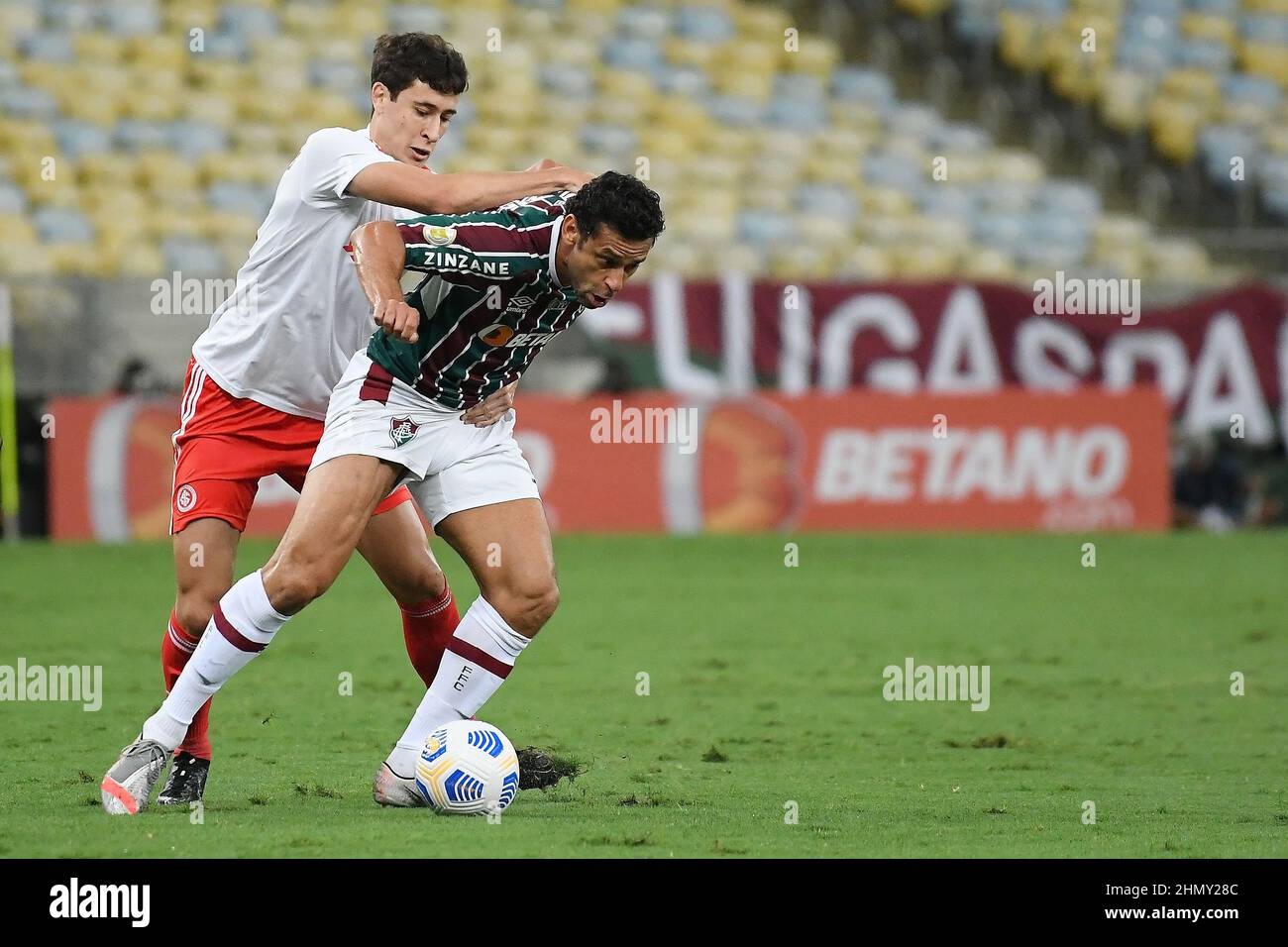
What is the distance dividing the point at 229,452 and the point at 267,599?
2.21ft

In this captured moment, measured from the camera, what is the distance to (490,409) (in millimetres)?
5879

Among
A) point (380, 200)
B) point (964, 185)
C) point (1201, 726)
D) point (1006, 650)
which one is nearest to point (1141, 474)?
point (964, 185)

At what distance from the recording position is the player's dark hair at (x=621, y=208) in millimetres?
5340

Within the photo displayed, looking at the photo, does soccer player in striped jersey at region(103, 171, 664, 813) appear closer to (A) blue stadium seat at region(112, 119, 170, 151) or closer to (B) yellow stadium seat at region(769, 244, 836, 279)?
(B) yellow stadium seat at region(769, 244, 836, 279)

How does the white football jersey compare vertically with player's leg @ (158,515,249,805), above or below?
above

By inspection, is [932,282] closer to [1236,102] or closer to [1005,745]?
[1236,102]

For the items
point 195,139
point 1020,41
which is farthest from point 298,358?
point 1020,41

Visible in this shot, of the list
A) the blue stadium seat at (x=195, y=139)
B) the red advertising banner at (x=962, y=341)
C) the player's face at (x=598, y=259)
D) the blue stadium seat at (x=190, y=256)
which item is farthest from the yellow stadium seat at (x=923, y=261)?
the player's face at (x=598, y=259)

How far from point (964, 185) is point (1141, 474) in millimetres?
4977

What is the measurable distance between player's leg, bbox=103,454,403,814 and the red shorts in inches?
14.1

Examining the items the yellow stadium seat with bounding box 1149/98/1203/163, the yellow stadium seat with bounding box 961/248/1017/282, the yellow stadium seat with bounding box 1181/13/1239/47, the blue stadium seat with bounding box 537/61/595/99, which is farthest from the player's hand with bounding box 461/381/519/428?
the yellow stadium seat with bounding box 1181/13/1239/47

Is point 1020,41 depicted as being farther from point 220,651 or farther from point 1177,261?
point 220,651

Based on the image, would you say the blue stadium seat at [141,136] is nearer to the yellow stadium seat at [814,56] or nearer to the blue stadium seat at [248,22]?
the blue stadium seat at [248,22]

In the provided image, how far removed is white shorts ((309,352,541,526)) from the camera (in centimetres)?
563
